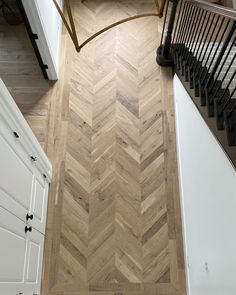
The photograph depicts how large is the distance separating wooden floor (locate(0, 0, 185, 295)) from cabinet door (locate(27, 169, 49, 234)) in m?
0.13

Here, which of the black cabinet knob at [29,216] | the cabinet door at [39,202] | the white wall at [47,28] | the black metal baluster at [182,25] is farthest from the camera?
the black metal baluster at [182,25]

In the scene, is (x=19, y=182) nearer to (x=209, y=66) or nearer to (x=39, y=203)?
(x=39, y=203)

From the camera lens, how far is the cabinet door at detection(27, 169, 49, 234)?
2635mm

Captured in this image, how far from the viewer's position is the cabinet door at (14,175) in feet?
6.40

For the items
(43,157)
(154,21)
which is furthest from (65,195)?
(154,21)

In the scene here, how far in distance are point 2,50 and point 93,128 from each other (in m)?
1.56

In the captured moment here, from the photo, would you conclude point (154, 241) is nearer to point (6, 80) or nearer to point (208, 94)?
point (208, 94)

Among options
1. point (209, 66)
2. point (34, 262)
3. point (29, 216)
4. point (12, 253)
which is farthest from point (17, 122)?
point (209, 66)

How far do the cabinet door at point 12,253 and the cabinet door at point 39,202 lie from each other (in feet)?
0.79

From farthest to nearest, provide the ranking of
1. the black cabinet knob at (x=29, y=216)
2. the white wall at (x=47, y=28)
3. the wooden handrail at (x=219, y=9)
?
1. the white wall at (x=47, y=28)
2. the black cabinet knob at (x=29, y=216)
3. the wooden handrail at (x=219, y=9)

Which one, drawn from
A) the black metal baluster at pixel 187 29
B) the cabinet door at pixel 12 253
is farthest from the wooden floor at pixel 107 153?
the cabinet door at pixel 12 253

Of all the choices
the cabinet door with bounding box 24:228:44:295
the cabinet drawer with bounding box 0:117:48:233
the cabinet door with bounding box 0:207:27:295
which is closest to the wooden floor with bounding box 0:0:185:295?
the cabinet door with bounding box 24:228:44:295

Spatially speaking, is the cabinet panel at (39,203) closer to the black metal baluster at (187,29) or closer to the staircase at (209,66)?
the staircase at (209,66)

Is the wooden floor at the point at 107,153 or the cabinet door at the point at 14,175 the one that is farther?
the wooden floor at the point at 107,153
